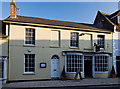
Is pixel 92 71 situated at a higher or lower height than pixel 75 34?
lower

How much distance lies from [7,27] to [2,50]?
2.42 metres

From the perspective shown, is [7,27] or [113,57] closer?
[7,27]

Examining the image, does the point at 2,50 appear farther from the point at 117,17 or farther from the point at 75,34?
the point at 117,17

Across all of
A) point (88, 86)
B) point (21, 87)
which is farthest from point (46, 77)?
point (88, 86)

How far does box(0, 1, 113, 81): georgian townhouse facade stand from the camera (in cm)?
1255

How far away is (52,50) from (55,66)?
1.85 meters

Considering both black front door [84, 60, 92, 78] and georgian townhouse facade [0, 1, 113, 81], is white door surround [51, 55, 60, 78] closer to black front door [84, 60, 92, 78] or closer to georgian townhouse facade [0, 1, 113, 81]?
georgian townhouse facade [0, 1, 113, 81]

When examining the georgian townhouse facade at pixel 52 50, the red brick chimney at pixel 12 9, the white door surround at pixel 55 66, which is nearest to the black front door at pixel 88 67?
the georgian townhouse facade at pixel 52 50

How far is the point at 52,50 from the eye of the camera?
13.7 meters

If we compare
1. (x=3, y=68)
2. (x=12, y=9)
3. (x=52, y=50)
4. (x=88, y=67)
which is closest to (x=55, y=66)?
(x=52, y=50)

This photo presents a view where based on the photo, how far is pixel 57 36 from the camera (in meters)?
14.2

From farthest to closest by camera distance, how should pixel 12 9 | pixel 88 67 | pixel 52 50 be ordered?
pixel 88 67, pixel 12 9, pixel 52 50

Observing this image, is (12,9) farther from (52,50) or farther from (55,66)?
(55,66)

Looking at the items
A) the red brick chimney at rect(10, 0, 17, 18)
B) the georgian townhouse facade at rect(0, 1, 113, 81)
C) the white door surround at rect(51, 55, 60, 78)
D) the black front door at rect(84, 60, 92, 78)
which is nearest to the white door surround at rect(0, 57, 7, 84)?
the georgian townhouse facade at rect(0, 1, 113, 81)
